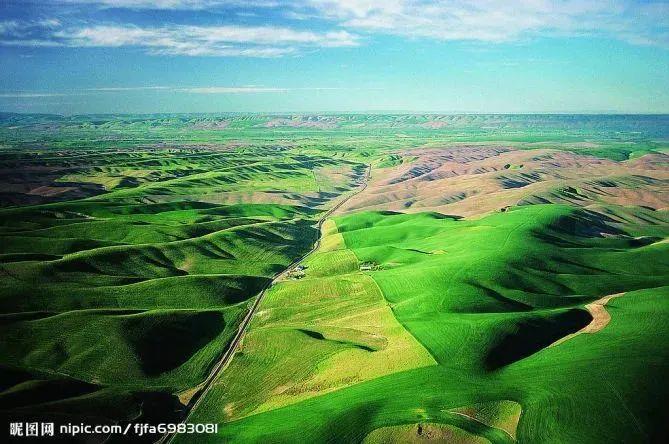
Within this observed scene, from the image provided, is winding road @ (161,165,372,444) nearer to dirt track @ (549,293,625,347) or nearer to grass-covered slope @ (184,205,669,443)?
grass-covered slope @ (184,205,669,443)

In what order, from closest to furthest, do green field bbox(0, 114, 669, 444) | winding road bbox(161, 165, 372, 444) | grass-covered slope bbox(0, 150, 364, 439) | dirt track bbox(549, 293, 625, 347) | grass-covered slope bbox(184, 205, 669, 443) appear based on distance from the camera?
grass-covered slope bbox(184, 205, 669, 443) → green field bbox(0, 114, 669, 444) → grass-covered slope bbox(0, 150, 364, 439) → winding road bbox(161, 165, 372, 444) → dirt track bbox(549, 293, 625, 347)

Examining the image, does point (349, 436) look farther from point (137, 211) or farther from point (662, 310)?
point (137, 211)

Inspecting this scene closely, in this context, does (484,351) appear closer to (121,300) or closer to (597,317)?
(597,317)

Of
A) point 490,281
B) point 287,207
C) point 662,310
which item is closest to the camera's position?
point 662,310

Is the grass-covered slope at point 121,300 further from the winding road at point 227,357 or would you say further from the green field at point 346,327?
the winding road at point 227,357

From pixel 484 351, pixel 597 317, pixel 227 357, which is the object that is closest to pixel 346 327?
pixel 227 357

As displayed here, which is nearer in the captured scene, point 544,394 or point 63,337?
point 544,394

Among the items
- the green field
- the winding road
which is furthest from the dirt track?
the winding road

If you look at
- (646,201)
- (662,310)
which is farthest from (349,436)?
(646,201)

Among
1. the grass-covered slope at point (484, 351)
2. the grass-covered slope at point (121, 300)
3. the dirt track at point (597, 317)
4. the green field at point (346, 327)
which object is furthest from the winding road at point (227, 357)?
the dirt track at point (597, 317)
